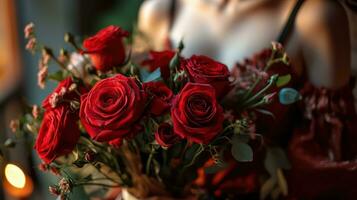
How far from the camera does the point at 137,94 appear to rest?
0.59 meters

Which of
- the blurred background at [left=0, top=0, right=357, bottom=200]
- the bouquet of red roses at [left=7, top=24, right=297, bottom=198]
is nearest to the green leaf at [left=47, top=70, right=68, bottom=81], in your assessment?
the bouquet of red roses at [left=7, top=24, right=297, bottom=198]

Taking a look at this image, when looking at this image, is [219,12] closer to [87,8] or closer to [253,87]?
[253,87]

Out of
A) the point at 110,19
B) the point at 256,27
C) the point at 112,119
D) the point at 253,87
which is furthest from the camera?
the point at 110,19

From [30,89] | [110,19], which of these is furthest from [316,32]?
[30,89]

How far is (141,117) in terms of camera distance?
0.62 m

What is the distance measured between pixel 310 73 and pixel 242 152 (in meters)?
0.24

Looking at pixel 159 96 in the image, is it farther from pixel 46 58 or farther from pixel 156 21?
pixel 156 21

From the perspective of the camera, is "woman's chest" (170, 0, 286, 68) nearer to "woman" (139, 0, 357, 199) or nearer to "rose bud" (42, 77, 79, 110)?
"woman" (139, 0, 357, 199)

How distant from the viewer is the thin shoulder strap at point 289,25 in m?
0.81

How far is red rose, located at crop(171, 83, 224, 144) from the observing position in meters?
0.59

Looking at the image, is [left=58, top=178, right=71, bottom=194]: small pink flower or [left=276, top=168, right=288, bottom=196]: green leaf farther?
[left=276, top=168, right=288, bottom=196]: green leaf

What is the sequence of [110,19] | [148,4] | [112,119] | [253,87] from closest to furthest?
1. [112,119]
2. [253,87]
3. [148,4]
4. [110,19]

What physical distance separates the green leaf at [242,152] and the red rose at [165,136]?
0.28 ft

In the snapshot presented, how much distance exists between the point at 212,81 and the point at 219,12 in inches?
11.3
